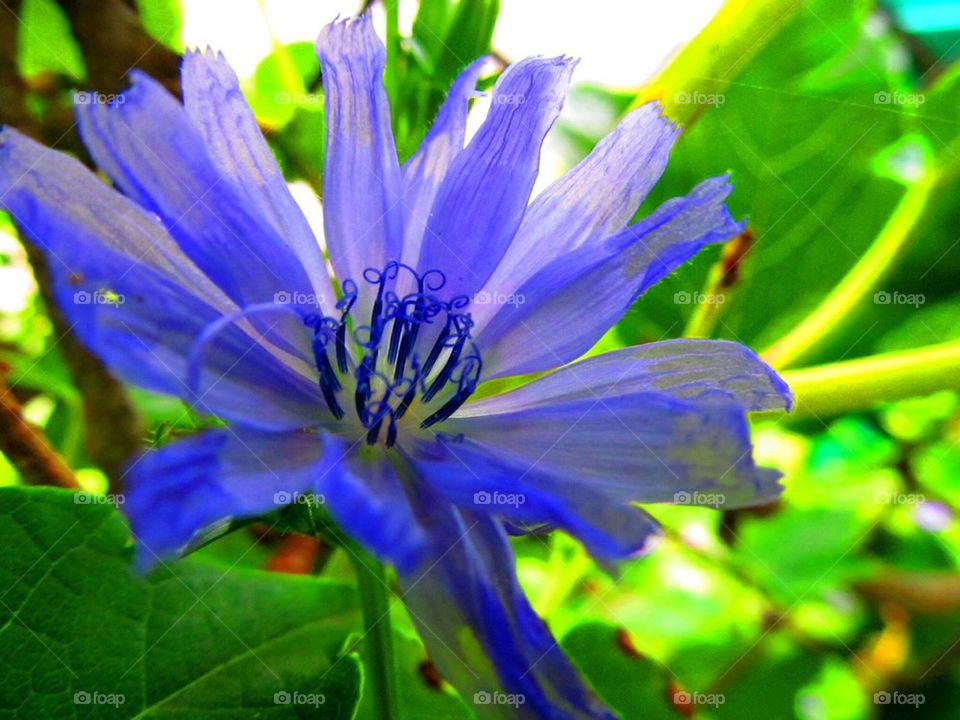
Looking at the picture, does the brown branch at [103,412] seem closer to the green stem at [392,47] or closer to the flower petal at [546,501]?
the green stem at [392,47]

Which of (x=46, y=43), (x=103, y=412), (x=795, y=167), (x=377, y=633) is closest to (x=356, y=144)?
(x=377, y=633)

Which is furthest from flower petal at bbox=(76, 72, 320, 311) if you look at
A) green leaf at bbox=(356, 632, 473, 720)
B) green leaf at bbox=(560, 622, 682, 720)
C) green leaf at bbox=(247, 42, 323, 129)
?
green leaf at bbox=(560, 622, 682, 720)

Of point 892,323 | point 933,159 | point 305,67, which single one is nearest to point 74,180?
point 305,67

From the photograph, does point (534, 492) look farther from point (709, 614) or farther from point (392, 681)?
point (709, 614)

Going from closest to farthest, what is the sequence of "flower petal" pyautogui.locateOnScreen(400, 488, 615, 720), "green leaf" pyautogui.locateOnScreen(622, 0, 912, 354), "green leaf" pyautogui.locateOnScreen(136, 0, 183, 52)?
"flower petal" pyautogui.locateOnScreen(400, 488, 615, 720), "green leaf" pyautogui.locateOnScreen(136, 0, 183, 52), "green leaf" pyautogui.locateOnScreen(622, 0, 912, 354)

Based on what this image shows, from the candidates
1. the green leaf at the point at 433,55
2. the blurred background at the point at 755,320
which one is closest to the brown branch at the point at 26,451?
the blurred background at the point at 755,320

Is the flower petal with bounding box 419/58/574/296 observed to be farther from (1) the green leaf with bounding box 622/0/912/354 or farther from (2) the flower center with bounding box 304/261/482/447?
(1) the green leaf with bounding box 622/0/912/354
